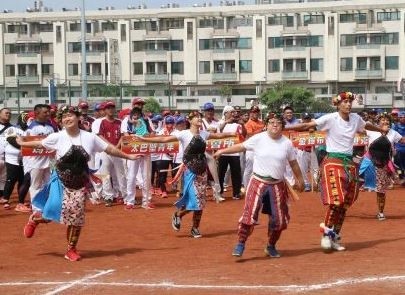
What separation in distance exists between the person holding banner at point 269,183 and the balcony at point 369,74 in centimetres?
6364

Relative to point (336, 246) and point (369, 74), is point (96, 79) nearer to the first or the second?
point (369, 74)

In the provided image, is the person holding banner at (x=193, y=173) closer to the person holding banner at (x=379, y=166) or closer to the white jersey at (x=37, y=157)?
the white jersey at (x=37, y=157)

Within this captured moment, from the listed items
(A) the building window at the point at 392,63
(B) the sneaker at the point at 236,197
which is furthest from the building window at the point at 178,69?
(B) the sneaker at the point at 236,197

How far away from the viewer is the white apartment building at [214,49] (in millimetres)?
71500

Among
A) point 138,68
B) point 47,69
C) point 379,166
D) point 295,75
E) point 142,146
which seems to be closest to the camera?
point 379,166

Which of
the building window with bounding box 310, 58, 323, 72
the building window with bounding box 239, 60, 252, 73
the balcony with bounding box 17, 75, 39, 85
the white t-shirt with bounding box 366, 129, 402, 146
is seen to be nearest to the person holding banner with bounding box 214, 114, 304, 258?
the white t-shirt with bounding box 366, 129, 402, 146

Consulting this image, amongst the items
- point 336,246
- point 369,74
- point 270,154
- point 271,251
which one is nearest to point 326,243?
point 336,246

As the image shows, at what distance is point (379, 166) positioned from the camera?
44.3ft

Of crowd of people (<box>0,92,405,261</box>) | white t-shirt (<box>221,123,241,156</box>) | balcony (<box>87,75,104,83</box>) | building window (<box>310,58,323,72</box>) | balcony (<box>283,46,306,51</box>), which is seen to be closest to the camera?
crowd of people (<box>0,92,405,261</box>)

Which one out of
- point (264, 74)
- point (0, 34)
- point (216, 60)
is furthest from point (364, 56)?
point (0, 34)

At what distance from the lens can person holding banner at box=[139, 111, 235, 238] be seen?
11125 millimetres

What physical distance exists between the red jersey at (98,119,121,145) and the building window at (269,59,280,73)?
59995 mm

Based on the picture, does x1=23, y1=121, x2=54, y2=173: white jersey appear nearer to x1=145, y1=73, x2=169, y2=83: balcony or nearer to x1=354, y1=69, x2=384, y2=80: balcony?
x1=354, y1=69, x2=384, y2=80: balcony

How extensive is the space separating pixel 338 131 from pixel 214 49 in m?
66.3
